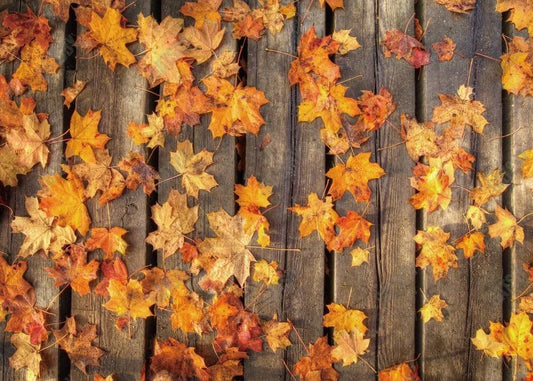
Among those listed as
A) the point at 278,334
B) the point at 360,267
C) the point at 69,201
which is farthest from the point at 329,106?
the point at 69,201

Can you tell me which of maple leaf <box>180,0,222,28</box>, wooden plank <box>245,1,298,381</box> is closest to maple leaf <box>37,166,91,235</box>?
wooden plank <box>245,1,298,381</box>

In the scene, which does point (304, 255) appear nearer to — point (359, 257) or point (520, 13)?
point (359, 257)

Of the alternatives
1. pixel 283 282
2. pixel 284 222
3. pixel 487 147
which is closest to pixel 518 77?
pixel 487 147

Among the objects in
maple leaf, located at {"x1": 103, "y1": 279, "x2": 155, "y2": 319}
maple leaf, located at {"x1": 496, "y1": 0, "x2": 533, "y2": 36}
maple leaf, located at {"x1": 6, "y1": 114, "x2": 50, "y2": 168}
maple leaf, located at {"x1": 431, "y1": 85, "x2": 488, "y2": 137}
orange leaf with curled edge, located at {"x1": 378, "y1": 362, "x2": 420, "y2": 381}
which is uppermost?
maple leaf, located at {"x1": 496, "y1": 0, "x2": 533, "y2": 36}

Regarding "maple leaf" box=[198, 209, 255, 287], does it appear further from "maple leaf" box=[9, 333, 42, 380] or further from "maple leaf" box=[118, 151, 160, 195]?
"maple leaf" box=[9, 333, 42, 380]

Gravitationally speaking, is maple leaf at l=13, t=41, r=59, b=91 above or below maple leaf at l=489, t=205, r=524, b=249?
above
